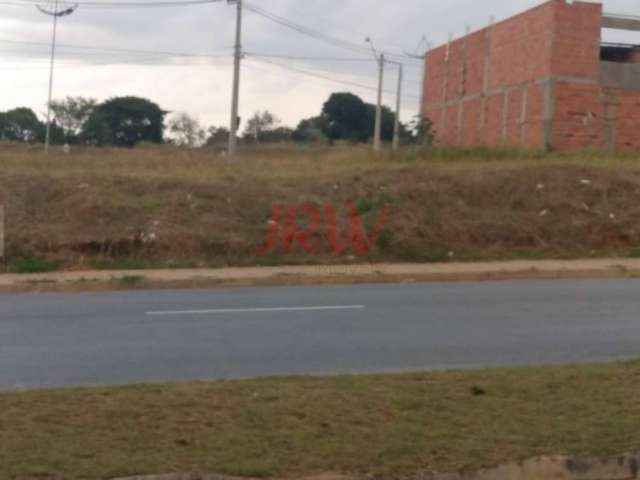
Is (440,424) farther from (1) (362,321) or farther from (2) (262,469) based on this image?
(1) (362,321)

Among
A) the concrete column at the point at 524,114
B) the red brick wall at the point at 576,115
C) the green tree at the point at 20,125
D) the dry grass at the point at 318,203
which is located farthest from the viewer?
the green tree at the point at 20,125

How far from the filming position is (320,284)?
17719 millimetres

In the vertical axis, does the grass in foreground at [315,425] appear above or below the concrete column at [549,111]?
below

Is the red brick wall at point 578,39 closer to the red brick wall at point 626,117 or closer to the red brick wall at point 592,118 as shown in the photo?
the red brick wall at point 592,118

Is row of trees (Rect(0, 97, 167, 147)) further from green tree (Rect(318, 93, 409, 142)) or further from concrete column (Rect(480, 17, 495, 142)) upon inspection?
concrete column (Rect(480, 17, 495, 142))

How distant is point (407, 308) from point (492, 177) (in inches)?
387

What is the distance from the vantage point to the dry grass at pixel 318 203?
782 inches

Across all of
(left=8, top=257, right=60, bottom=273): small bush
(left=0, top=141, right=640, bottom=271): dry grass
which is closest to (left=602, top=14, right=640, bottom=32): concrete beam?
(left=0, top=141, right=640, bottom=271): dry grass

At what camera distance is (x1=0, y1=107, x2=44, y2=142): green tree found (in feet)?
268

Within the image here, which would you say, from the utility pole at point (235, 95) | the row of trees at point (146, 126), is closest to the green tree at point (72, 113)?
the row of trees at point (146, 126)

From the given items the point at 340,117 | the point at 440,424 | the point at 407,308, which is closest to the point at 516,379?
the point at 440,424

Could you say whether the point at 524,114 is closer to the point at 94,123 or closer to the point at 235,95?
the point at 235,95

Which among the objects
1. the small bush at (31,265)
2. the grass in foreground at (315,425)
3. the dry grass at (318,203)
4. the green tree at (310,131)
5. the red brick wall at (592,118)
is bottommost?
the small bush at (31,265)

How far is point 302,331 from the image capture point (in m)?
11.8
